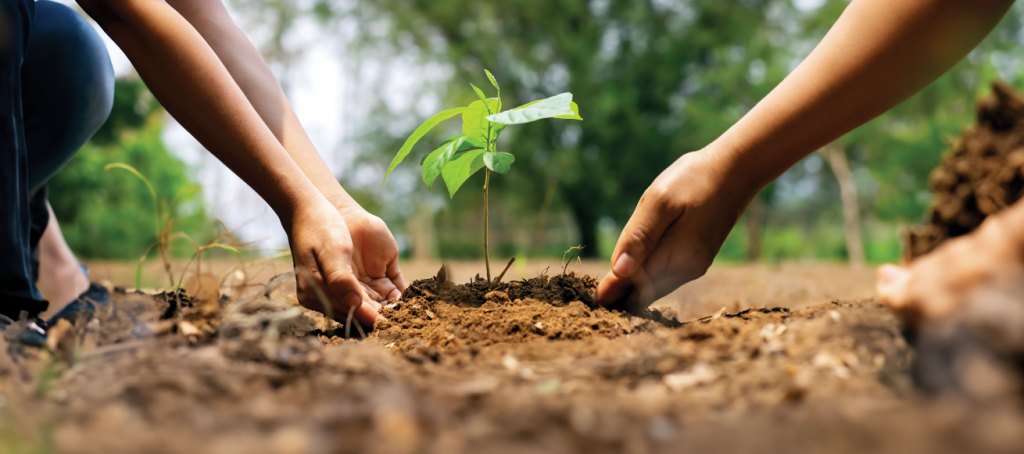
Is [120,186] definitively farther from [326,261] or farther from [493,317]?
[493,317]

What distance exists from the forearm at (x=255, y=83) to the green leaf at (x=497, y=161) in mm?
681

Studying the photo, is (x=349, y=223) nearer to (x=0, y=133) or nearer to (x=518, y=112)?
(x=518, y=112)

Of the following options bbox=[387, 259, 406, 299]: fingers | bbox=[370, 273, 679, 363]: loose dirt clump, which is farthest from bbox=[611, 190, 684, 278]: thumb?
bbox=[387, 259, 406, 299]: fingers

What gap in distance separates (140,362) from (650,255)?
1.24 m

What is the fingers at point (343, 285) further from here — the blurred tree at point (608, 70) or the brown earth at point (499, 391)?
the blurred tree at point (608, 70)

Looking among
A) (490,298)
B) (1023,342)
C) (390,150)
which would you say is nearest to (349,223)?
(490,298)

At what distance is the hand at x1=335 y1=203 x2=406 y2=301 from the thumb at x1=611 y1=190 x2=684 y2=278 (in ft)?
2.62

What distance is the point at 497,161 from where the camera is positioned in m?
1.43

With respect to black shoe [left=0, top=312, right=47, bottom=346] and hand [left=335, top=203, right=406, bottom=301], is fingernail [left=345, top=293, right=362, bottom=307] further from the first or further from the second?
black shoe [left=0, top=312, right=47, bottom=346]

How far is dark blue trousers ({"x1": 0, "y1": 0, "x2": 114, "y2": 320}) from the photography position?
5.09 ft

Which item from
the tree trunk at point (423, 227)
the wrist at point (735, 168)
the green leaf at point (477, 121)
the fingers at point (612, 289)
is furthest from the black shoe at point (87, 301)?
the tree trunk at point (423, 227)

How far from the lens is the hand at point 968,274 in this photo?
65 cm

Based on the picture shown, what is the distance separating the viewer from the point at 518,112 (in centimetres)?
134

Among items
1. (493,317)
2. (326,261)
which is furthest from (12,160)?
(493,317)
